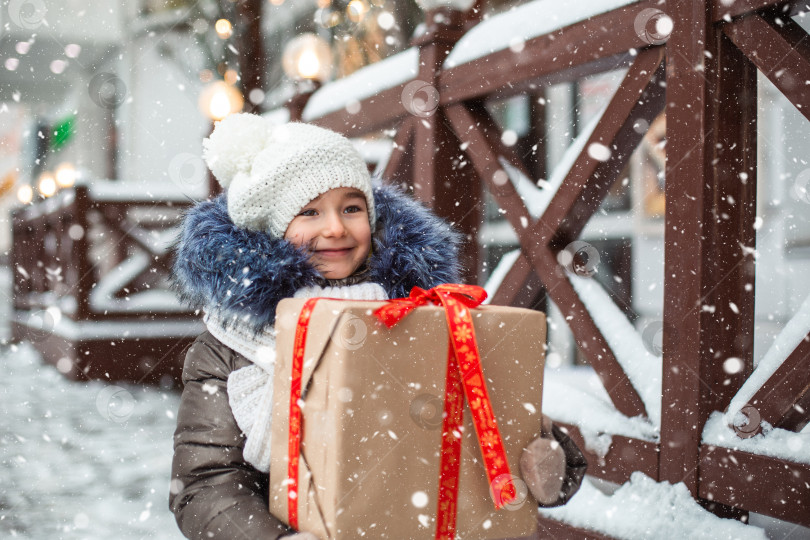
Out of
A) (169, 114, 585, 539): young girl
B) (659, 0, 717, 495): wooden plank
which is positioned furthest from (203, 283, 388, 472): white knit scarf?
(659, 0, 717, 495): wooden plank

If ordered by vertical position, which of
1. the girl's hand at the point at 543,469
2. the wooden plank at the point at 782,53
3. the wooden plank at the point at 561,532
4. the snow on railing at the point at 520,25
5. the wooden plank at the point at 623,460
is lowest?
the wooden plank at the point at 561,532

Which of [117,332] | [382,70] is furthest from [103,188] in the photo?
[382,70]

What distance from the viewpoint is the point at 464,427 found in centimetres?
104

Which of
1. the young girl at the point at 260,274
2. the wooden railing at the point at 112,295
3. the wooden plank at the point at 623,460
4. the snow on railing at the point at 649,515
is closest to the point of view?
the young girl at the point at 260,274

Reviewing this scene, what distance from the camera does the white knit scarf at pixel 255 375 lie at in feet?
3.93

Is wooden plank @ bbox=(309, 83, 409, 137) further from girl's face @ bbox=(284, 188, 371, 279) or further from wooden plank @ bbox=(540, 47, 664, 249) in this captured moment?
girl's face @ bbox=(284, 188, 371, 279)

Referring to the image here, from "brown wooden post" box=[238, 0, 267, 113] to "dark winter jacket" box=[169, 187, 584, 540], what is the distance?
14.1ft

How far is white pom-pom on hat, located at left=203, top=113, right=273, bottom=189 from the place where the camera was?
1409 mm

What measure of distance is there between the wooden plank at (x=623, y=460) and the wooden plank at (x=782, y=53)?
0.87m

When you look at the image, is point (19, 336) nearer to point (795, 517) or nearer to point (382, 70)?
point (382, 70)

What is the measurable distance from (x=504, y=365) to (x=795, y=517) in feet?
3.01

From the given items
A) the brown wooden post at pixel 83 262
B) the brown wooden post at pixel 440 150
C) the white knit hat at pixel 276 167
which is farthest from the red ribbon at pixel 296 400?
the brown wooden post at pixel 83 262

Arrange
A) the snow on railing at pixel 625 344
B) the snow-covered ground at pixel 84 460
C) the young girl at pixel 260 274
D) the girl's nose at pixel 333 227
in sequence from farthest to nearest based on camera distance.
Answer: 1. the snow-covered ground at pixel 84 460
2. the snow on railing at pixel 625 344
3. the girl's nose at pixel 333 227
4. the young girl at pixel 260 274

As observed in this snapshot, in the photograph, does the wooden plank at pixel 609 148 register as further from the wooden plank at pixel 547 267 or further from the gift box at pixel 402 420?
the gift box at pixel 402 420
